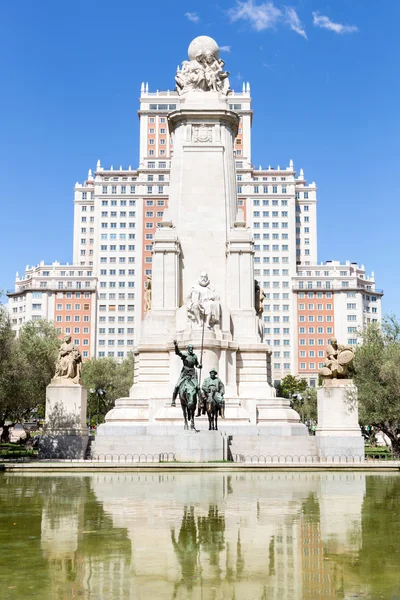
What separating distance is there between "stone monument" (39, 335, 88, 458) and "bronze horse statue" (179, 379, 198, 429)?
645cm

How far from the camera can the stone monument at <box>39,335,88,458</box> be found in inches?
1172

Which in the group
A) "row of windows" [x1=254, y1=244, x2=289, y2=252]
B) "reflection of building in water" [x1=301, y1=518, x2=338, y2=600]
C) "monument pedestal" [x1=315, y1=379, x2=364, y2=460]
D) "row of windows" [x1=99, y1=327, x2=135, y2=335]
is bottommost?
"reflection of building in water" [x1=301, y1=518, x2=338, y2=600]

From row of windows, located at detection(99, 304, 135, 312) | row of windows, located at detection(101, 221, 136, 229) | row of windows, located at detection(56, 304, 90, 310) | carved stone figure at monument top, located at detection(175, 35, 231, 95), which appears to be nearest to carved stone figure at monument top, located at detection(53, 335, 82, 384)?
carved stone figure at monument top, located at detection(175, 35, 231, 95)

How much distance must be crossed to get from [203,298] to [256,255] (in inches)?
3874

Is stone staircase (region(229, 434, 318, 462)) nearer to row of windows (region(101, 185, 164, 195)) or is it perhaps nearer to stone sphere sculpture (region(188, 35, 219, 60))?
stone sphere sculpture (region(188, 35, 219, 60))

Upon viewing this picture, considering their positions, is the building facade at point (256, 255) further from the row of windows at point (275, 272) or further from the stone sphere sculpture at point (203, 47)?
the stone sphere sculpture at point (203, 47)

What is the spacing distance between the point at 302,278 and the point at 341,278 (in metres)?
7.25

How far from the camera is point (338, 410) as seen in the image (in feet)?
97.8

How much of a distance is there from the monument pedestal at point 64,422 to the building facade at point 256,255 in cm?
9693

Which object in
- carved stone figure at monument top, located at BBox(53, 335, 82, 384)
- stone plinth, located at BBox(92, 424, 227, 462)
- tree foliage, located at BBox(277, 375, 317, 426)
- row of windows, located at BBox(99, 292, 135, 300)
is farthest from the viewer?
row of windows, located at BBox(99, 292, 135, 300)

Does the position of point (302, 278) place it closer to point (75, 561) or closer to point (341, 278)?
point (341, 278)

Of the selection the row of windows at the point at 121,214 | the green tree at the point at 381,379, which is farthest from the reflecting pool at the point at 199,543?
the row of windows at the point at 121,214

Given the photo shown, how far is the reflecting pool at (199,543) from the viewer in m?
7.54

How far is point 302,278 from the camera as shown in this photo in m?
131
